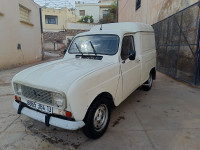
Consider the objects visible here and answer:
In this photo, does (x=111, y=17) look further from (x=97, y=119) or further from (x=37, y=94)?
(x=37, y=94)

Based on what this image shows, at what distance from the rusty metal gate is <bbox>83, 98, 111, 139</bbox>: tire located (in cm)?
409

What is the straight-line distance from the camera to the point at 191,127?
2.92 m

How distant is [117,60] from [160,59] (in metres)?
5.68

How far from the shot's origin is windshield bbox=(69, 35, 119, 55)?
3215mm

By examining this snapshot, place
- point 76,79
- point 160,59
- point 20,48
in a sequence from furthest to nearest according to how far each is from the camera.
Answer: point 20,48
point 160,59
point 76,79

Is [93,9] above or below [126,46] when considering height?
above

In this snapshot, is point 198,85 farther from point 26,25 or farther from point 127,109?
point 26,25

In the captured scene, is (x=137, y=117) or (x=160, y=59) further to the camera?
(x=160, y=59)

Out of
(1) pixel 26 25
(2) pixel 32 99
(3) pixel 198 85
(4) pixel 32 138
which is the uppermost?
(1) pixel 26 25

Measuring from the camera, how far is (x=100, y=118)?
8.89 feet

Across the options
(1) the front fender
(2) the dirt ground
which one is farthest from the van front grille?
(2) the dirt ground

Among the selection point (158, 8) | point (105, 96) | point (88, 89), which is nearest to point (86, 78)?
point (88, 89)

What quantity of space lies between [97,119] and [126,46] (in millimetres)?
1802

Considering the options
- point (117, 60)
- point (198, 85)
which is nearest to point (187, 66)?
point (198, 85)
